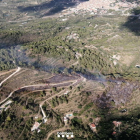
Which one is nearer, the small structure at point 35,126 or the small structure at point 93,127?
the small structure at point 93,127

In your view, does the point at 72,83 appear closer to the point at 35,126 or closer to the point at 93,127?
the point at 93,127

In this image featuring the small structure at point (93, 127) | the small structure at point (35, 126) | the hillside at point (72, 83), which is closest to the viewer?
the small structure at point (93, 127)

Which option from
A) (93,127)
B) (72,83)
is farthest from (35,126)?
(72,83)

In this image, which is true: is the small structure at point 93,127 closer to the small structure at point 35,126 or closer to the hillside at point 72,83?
the hillside at point 72,83

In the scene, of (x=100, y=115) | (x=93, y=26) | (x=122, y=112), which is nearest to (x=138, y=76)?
(x=122, y=112)

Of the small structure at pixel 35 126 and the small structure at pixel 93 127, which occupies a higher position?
the small structure at pixel 35 126

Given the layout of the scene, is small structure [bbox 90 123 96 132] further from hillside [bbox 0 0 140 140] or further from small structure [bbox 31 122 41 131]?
small structure [bbox 31 122 41 131]

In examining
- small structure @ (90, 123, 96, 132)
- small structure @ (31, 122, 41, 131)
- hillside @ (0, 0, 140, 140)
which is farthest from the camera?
small structure @ (31, 122, 41, 131)

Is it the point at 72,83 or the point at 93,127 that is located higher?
the point at 72,83

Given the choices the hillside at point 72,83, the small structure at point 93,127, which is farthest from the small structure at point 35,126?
the small structure at point 93,127

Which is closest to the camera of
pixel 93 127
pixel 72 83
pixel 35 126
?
pixel 93 127

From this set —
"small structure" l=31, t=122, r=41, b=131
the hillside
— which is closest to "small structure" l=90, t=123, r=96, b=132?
the hillside

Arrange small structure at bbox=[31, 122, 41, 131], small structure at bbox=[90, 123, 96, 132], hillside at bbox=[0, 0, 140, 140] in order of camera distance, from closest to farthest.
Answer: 1. small structure at bbox=[90, 123, 96, 132]
2. hillside at bbox=[0, 0, 140, 140]
3. small structure at bbox=[31, 122, 41, 131]
